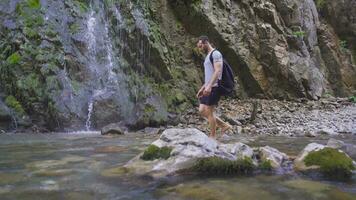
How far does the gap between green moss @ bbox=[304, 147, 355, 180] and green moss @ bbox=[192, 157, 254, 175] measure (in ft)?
2.74

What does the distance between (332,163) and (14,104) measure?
10.6 m

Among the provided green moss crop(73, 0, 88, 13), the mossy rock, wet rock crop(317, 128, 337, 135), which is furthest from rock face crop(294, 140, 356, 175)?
green moss crop(73, 0, 88, 13)

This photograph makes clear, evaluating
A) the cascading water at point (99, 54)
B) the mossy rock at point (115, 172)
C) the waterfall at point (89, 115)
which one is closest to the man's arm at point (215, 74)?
the mossy rock at point (115, 172)

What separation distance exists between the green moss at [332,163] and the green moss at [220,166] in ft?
2.74

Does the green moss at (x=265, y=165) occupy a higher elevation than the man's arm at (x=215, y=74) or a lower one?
lower

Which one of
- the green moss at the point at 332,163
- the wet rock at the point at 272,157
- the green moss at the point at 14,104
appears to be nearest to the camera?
the green moss at the point at 332,163

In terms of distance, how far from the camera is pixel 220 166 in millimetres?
5203

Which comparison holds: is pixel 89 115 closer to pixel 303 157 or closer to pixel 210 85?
pixel 210 85

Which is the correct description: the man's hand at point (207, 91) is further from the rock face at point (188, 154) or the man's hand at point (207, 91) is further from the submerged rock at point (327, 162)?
the submerged rock at point (327, 162)

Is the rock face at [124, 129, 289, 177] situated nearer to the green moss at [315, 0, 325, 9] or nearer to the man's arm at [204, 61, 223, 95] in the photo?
the man's arm at [204, 61, 223, 95]

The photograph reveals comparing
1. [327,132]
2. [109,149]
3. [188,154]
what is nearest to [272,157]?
[188,154]

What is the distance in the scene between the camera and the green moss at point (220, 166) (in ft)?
16.9

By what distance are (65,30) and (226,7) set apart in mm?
7807

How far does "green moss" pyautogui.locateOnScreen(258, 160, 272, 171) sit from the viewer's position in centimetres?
542
